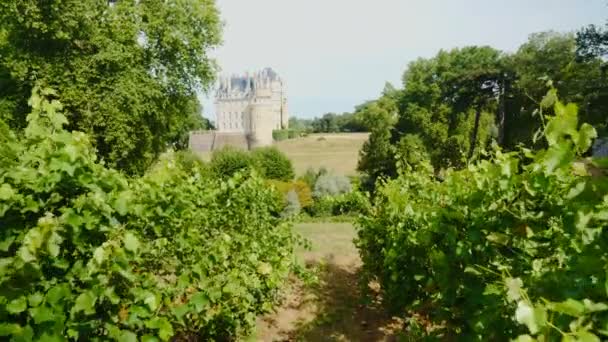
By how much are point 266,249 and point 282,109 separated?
12621 centimetres

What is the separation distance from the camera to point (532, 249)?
2822 millimetres

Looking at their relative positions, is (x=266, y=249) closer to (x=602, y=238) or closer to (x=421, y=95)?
(x=602, y=238)

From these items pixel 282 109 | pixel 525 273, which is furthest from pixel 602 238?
pixel 282 109

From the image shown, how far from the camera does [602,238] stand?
1.95m

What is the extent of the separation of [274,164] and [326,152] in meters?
36.3

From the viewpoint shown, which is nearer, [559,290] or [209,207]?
[559,290]

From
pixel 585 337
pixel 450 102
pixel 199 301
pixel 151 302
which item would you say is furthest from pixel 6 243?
pixel 450 102

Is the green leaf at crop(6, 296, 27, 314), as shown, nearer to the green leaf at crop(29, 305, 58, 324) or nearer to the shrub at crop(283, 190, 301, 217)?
the green leaf at crop(29, 305, 58, 324)

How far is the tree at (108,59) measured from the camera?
1980 centimetres

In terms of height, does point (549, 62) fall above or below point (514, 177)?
above

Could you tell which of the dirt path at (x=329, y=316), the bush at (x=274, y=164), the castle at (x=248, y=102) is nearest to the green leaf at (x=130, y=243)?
the dirt path at (x=329, y=316)

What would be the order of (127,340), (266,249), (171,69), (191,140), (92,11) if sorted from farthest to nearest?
(191,140)
(171,69)
(92,11)
(266,249)
(127,340)

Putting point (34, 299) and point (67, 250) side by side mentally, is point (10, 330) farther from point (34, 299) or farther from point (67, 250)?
point (67, 250)

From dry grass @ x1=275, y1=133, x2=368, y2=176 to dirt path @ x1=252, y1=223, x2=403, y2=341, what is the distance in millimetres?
44366
